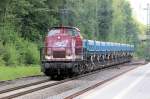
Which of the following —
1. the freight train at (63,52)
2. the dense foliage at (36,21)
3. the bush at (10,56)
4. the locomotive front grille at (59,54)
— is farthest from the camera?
the dense foliage at (36,21)

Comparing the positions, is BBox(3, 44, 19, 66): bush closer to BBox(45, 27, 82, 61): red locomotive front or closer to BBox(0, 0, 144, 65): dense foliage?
BBox(0, 0, 144, 65): dense foliage

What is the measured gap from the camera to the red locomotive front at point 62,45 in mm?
29297

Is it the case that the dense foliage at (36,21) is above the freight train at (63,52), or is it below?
above

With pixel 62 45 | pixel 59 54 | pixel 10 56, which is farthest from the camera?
pixel 10 56

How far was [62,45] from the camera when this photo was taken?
96.8 feet

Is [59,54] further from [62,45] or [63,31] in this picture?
[63,31]

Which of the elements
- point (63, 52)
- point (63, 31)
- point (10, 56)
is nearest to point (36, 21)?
point (10, 56)

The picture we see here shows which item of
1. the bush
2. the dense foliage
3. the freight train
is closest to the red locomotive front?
the freight train

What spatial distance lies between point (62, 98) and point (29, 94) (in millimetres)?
2466

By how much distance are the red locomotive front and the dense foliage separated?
11617 mm

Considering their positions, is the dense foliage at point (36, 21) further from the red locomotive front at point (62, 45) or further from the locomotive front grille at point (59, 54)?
the locomotive front grille at point (59, 54)

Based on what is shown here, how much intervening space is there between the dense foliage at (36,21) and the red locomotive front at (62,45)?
11.6 metres

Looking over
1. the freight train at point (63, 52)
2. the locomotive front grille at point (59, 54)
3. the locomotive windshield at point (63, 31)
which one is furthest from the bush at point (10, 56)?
the locomotive front grille at point (59, 54)

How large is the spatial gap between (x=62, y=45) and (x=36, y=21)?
29382 mm
